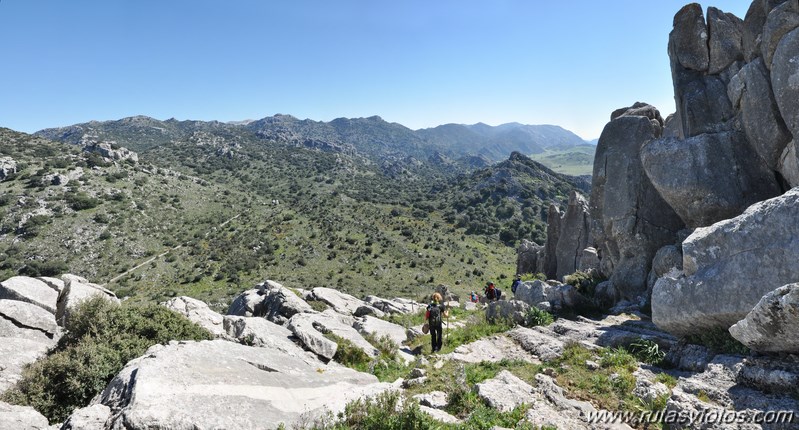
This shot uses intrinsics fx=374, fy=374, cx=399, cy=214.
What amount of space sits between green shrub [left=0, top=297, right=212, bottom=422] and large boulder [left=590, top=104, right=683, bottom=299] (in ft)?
81.9

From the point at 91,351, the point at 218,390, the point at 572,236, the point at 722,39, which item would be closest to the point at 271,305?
the point at 91,351

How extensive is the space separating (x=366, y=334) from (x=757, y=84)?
23.7 meters

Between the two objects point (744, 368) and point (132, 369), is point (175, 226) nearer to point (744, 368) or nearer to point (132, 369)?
point (132, 369)

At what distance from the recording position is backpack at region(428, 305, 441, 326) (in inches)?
723

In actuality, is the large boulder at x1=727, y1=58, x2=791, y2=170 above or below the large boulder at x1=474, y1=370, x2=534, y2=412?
above

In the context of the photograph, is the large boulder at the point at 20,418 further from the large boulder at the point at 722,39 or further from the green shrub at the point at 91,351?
the large boulder at the point at 722,39

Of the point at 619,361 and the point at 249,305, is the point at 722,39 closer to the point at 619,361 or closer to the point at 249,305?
the point at 619,361

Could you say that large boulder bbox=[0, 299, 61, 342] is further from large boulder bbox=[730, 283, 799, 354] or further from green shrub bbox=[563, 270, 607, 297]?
green shrub bbox=[563, 270, 607, 297]

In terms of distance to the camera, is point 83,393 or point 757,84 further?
point 757,84

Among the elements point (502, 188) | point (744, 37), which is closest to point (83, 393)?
point (744, 37)

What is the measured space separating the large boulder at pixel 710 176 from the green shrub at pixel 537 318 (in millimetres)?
9050

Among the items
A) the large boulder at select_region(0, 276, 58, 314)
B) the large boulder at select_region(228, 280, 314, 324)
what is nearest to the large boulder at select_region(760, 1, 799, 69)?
the large boulder at select_region(228, 280, 314, 324)

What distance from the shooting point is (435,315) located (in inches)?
725

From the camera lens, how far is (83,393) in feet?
37.6
